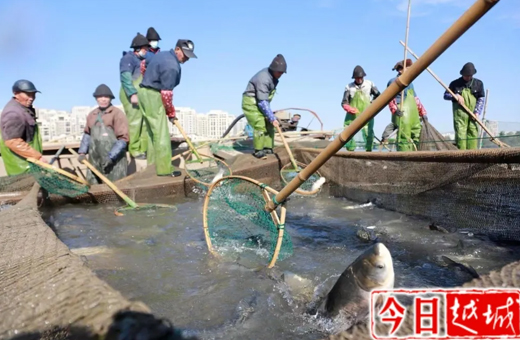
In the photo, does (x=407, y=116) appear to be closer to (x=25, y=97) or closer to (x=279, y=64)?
(x=279, y=64)

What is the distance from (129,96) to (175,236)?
539 centimetres

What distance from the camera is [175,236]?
14.6 ft

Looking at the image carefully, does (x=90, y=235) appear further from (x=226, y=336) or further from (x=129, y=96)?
(x=129, y=96)

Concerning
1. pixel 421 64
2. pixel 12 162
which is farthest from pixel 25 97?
pixel 421 64

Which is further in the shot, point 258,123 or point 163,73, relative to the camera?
point 258,123

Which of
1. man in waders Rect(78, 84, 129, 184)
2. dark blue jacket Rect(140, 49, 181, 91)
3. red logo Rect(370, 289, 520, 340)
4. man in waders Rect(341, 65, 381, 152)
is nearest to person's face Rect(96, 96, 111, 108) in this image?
man in waders Rect(78, 84, 129, 184)

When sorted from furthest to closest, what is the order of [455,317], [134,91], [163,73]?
[134,91], [163,73], [455,317]

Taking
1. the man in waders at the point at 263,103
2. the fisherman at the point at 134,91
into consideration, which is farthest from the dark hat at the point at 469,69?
the fisherman at the point at 134,91

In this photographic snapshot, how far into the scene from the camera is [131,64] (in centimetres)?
880

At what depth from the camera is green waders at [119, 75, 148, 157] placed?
352 inches

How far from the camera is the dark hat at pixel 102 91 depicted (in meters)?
6.88

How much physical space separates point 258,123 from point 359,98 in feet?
9.31

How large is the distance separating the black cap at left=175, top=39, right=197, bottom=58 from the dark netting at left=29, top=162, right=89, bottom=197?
10.1ft

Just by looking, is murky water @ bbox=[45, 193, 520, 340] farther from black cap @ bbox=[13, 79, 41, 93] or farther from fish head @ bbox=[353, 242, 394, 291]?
black cap @ bbox=[13, 79, 41, 93]
